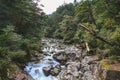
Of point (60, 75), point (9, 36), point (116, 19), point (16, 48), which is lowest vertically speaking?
point (60, 75)

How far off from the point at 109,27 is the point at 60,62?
260 inches

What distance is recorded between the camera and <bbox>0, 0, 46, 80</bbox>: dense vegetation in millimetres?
10297

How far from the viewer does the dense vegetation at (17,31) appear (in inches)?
405

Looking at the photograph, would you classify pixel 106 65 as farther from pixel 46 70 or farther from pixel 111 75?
pixel 46 70

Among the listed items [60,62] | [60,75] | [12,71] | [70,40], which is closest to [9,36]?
[12,71]

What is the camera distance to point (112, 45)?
10.9 meters

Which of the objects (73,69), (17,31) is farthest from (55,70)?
(17,31)

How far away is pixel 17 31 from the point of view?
17031 millimetres

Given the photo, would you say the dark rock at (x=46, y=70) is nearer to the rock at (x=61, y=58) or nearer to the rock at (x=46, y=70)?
the rock at (x=46, y=70)

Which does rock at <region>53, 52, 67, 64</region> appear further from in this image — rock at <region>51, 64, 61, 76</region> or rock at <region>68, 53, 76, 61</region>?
rock at <region>51, 64, 61, 76</region>

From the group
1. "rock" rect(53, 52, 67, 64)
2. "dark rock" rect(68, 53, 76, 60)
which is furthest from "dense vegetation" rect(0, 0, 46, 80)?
"dark rock" rect(68, 53, 76, 60)

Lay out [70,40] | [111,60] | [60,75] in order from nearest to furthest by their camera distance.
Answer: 1. [111,60]
2. [60,75]
3. [70,40]

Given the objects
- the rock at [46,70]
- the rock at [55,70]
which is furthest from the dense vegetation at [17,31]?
the rock at [55,70]

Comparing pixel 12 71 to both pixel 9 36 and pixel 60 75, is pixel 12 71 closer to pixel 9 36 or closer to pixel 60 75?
pixel 9 36
